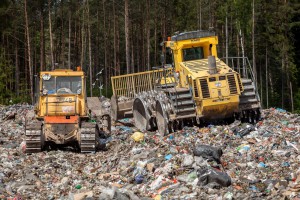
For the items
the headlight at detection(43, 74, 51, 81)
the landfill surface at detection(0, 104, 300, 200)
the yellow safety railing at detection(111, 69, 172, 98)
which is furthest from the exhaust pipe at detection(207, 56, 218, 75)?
the yellow safety railing at detection(111, 69, 172, 98)

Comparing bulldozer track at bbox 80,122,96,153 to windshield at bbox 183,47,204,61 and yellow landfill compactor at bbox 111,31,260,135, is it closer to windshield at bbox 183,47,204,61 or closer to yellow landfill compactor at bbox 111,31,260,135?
yellow landfill compactor at bbox 111,31,260,135

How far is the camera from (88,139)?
1402 centimetres

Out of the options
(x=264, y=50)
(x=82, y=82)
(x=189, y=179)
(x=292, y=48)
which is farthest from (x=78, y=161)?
(x=264, y=50)

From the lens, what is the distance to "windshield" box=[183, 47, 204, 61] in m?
16.8

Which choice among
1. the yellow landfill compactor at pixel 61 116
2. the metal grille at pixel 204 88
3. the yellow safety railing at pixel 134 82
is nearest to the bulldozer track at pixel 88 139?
the yellow landfill compactor at pixel 61 116

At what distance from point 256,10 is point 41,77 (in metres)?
30.9

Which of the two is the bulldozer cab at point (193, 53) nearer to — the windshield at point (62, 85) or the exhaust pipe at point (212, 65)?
the exhaust pipe at point (212, 65)

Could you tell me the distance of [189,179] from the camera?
9633 millimetres

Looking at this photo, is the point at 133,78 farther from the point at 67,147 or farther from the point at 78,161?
the point at 78,161

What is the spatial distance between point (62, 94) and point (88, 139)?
1765mm

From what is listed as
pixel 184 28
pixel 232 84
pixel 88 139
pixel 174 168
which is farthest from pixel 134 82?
pixel 184 28

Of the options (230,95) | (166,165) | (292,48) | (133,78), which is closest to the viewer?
(166,165)

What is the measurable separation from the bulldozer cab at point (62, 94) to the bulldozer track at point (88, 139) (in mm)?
877

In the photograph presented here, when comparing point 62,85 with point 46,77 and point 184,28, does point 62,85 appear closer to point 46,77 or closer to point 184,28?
A: point 46,77
